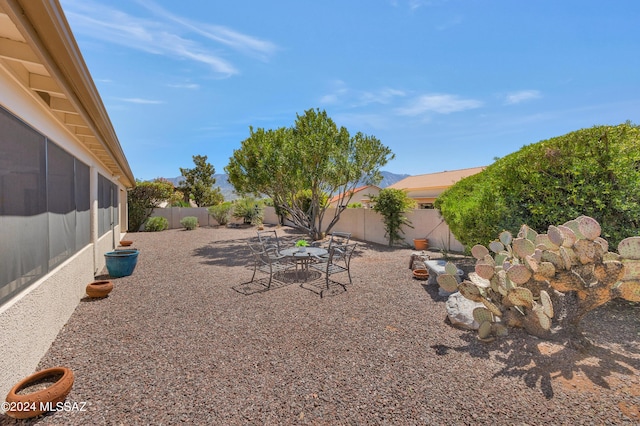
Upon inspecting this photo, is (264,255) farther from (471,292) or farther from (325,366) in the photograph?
(471,292)

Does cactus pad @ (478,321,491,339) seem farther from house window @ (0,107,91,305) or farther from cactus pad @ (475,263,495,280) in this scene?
house window @ (0,107,91,305)

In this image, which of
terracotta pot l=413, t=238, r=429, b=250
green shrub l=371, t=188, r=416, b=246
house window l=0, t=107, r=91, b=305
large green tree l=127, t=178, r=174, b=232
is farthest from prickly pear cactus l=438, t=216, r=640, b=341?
large green tree l=127, t=178, r=174, b=232

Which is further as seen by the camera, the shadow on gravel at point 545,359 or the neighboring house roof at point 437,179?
the neighboring house roof at point 437,179

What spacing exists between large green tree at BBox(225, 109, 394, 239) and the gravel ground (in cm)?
693

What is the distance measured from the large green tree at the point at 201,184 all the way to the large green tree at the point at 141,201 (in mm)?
12471

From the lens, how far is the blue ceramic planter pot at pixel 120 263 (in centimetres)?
593

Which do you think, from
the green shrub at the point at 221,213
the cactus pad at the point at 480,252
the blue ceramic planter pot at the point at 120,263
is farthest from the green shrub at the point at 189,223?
the cactus pad at the point at 480,252

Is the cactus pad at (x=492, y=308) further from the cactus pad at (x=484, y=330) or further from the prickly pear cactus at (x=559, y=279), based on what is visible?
the cactus pad at (x=484, y=330)

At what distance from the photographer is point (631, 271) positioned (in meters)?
2.69

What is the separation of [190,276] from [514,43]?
30.6ft

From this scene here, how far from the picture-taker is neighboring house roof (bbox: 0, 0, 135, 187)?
5.21 feet

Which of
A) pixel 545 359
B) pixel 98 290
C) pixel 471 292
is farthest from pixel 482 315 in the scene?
pixel 98 290

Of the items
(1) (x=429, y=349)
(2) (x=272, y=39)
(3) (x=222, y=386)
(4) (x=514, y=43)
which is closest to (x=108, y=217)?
(2) (x=272, y=39)

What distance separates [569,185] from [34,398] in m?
6.58
